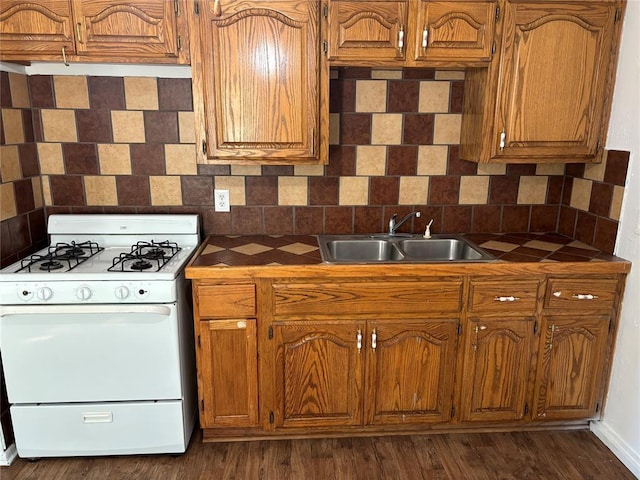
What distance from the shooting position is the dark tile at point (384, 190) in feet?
8.14

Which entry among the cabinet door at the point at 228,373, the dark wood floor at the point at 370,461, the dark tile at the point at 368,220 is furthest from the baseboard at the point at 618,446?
the cabinet door at the point at 228,373

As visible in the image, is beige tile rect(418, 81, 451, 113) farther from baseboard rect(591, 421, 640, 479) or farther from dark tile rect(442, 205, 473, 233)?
baseboard rect(591, 421, 640, 479)

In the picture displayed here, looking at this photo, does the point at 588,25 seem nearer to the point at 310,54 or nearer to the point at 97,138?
the point at 310,54

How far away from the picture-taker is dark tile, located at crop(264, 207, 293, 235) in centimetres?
248

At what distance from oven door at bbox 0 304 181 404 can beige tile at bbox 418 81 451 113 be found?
5.25ft

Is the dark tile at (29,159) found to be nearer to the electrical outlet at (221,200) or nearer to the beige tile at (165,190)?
the beige tile at (165,190)

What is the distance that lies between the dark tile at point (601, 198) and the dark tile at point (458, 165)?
579 mm

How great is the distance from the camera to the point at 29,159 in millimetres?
2264

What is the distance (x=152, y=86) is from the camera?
7.53 feet

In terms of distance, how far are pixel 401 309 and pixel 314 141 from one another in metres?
0.86

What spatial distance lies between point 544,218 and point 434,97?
94 cm

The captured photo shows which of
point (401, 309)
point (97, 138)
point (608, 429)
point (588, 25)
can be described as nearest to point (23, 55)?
point (97, 138)

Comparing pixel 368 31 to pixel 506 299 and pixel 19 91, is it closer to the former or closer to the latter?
pixel 506 299

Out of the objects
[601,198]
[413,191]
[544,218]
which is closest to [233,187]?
[413,191]
